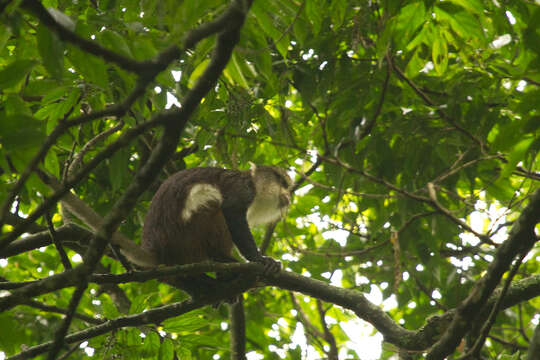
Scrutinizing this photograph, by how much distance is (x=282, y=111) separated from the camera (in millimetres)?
4734

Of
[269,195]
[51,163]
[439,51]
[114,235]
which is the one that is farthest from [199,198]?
[439,51]

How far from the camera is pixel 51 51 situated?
189 cm

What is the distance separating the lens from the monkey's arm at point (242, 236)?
4.86 m

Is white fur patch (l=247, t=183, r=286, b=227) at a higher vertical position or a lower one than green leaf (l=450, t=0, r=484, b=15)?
higher

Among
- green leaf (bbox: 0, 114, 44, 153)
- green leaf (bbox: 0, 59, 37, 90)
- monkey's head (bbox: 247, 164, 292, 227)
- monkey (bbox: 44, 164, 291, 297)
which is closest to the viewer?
green leaf (bbox: 0, 114, 44, 153)

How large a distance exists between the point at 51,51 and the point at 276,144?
3115mm

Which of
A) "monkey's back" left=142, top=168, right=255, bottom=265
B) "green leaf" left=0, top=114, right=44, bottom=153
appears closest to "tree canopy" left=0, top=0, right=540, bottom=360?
"green leaf" left=0, top=114, right=44, bottom=153

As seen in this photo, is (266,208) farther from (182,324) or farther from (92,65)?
(92,65)

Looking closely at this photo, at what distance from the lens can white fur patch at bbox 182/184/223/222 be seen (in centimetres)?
463

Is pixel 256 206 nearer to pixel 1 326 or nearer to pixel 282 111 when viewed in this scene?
pixel 282 111

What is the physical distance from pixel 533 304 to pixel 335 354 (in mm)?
2750

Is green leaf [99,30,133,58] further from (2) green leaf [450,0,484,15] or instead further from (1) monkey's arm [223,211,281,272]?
(1) monkey's arm [223,211,281,272]

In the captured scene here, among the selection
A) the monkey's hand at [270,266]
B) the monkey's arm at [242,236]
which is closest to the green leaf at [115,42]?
the monkey's hand at [270,266]

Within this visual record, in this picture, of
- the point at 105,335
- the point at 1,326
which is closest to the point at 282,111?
the point at 105,335
